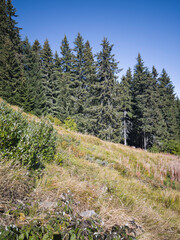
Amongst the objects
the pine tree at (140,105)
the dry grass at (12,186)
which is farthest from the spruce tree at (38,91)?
the pine tree at (140,105)

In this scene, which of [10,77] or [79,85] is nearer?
[10,77]

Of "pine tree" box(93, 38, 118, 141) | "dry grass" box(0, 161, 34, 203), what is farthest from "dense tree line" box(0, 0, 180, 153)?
"dry grass" box(0, 161, 34, 203)

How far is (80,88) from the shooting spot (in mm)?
21375

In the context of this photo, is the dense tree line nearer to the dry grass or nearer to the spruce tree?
the spruce tree

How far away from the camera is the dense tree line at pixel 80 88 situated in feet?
54.4

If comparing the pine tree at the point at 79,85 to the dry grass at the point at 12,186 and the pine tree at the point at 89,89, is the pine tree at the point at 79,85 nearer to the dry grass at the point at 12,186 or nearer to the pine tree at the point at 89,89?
Answer: the pine tree at the point at 89,89

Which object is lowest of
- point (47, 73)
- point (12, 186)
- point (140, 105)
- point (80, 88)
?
point (12, 186)

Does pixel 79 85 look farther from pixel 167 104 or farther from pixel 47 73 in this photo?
pixel 167 104

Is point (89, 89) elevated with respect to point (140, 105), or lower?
elevated

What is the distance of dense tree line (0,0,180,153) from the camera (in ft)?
54.4

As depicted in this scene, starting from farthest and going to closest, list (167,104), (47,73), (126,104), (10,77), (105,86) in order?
(167,104) → (126,104) → (47,73) → (105,86) → (10,77)

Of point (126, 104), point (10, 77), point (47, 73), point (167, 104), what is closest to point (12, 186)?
point (10, 77)

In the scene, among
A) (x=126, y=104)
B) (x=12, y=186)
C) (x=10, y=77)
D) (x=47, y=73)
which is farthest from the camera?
(x=126, y=104)

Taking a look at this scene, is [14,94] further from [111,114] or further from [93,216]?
[93,216]
